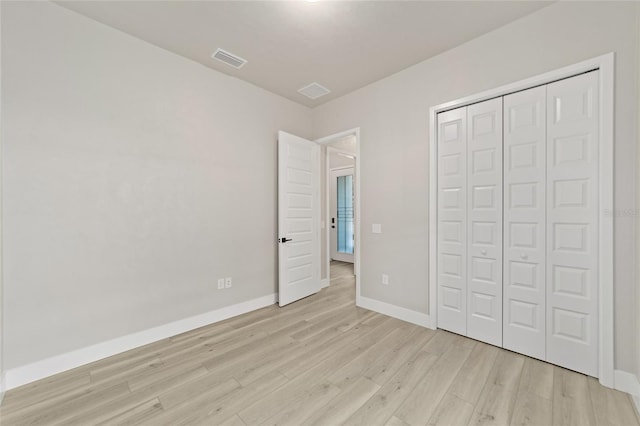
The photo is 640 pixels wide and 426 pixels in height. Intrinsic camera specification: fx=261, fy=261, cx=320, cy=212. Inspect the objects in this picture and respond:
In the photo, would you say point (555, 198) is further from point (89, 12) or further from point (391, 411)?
point (89, 12)

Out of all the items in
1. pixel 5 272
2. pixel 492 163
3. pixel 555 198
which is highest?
pixel 492 163

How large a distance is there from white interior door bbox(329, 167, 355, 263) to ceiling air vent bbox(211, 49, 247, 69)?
161 inches

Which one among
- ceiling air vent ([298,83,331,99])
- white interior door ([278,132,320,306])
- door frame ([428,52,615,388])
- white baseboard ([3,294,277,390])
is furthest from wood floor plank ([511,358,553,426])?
ceiling air vent ([298,83,331,99])

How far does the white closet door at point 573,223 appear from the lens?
1.99 metres

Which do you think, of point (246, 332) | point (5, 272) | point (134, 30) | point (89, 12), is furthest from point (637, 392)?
point (89, 12)

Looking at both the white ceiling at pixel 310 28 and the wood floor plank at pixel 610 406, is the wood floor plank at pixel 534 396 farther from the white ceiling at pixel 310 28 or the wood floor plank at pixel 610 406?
the white ceiling at pixel 310 28

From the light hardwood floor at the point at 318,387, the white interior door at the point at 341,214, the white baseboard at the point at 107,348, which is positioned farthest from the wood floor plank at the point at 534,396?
the white interior door at the point at 341,214

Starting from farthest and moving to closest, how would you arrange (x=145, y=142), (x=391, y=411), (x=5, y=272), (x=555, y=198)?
(x=145, y=142) < (x=555, y=198) < (x=5, y=272) < (x=391, y=411)

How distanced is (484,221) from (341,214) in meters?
4.45

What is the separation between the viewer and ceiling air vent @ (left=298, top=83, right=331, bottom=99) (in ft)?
11.4

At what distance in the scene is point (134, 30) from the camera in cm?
241

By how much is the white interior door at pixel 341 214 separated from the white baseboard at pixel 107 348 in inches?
150

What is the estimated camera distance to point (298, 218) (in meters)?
3.77

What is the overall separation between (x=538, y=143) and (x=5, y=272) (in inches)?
170
